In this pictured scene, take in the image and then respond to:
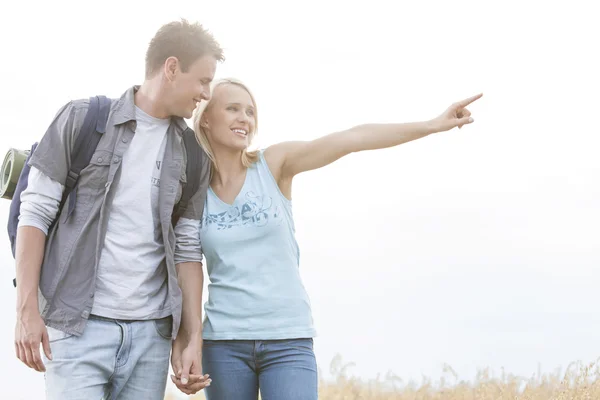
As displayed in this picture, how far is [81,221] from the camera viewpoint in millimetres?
3533

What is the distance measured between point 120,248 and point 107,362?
Result: 0.54 meters

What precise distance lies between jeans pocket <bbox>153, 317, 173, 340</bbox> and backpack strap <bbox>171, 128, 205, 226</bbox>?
0.51 metres

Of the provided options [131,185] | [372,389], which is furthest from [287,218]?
[372,389]

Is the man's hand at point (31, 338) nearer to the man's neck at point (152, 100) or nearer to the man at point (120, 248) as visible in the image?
the man at point (120, 248)

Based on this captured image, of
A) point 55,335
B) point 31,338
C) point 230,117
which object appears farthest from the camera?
point 230,117

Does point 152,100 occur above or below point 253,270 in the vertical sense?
above

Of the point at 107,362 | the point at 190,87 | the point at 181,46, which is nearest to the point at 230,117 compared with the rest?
the point at 190,87

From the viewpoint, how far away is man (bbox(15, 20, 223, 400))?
3438 mm

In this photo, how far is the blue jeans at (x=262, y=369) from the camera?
361 cm

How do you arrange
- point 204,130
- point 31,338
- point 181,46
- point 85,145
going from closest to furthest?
1. point 31,338
2. point 85,145
3. point 181,46
4. point 204,130

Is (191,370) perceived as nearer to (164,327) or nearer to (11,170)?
(164,327)

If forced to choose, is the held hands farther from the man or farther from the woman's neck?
the man

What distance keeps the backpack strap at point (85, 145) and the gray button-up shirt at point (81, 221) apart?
0.02 metres

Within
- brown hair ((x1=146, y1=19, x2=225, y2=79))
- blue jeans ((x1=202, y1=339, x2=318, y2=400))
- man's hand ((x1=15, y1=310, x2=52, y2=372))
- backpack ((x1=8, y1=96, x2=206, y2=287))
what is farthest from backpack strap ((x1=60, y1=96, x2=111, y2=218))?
blue jeans ((x1=202, y1=339, x2=318, y2=400))
